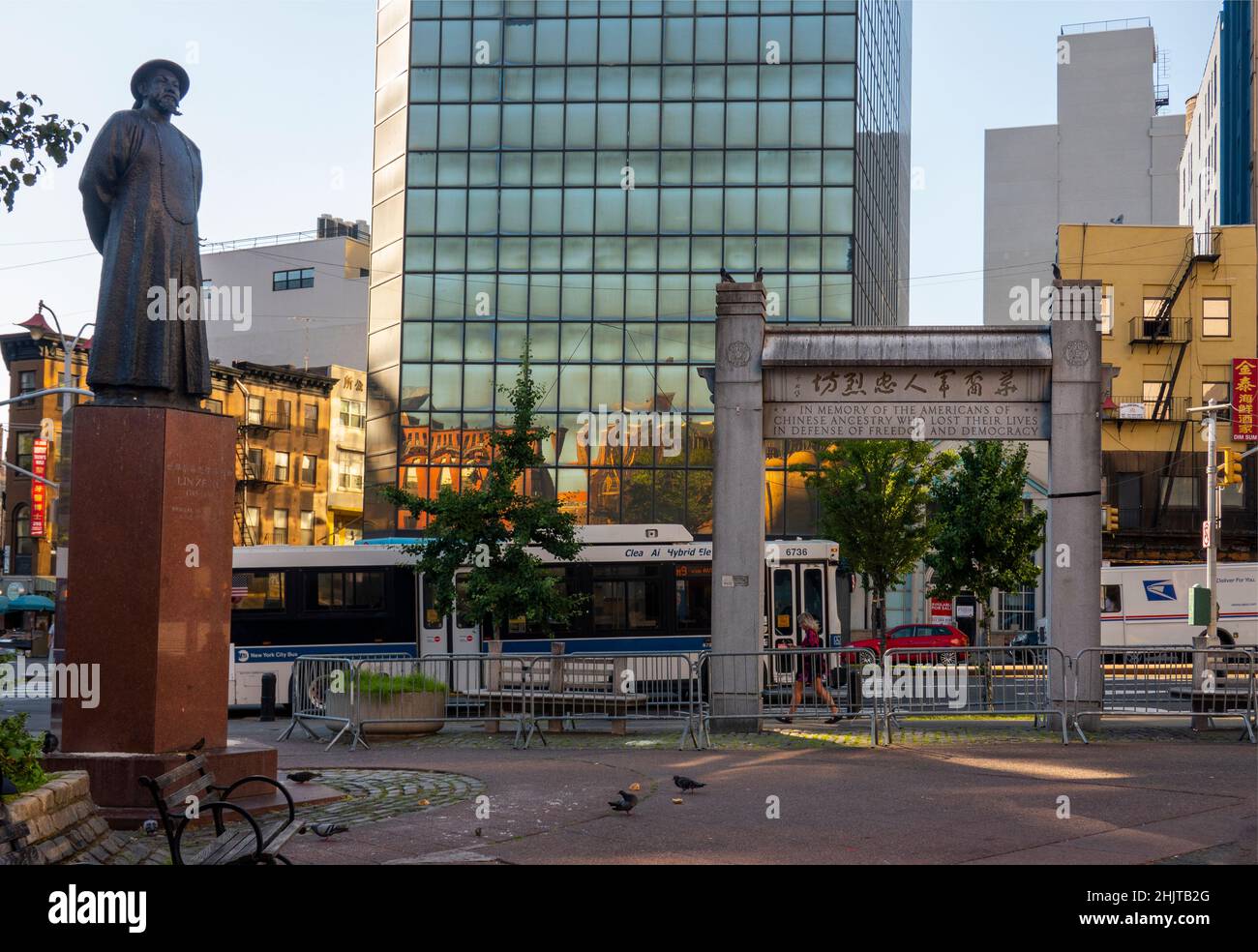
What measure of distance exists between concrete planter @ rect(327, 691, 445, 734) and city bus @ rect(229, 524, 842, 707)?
6365 mm

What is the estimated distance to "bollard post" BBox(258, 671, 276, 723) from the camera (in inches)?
994

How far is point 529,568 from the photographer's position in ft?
83.9

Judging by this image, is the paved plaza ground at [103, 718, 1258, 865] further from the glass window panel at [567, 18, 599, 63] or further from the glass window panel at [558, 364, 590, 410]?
the glass window panel at [567, 18, 599, 63]

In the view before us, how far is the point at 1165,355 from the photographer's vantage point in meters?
52.8

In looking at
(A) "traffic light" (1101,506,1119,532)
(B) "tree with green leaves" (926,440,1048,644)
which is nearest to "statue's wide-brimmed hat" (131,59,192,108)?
(B) "tree with green leaves" (926,440,1048,644)

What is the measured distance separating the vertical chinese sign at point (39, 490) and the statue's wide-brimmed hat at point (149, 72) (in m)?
50.3

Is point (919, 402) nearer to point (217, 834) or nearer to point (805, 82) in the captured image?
point (217, 834)

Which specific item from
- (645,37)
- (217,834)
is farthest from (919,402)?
(645,37)

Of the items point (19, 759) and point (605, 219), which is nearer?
point (19, 759)

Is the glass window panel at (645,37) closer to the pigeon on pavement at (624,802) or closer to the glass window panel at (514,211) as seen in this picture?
the glass window panel at (514,211)

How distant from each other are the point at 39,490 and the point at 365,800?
2088 inches

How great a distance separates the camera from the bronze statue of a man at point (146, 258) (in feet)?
38.9
